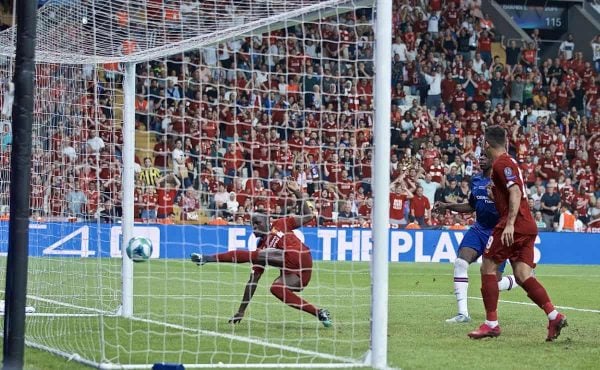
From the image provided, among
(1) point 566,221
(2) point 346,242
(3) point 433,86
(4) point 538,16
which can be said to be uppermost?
(4) point 538,16

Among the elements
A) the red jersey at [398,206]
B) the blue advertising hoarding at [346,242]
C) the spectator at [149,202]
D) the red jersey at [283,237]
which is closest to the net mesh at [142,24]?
the red jersey at [283,237]

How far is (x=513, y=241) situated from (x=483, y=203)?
1.90 metres

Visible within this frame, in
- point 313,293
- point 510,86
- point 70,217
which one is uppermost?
point 510,86

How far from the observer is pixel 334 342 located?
10.6 m

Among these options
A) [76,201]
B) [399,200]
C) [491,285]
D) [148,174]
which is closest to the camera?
[491,285]

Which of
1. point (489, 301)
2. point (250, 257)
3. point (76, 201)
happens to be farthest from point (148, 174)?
point (489, 301)

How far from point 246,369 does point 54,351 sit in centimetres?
197

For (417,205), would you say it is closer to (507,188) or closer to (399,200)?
(399,200)

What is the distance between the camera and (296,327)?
1220 centimetres

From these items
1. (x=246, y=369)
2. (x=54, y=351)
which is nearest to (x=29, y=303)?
(x=54, y=351)

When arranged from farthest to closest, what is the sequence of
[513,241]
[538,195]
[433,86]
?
1. [433,86]
2. [538,195]
3. [513,241]

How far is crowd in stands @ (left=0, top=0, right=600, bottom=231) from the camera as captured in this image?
13.4 metres

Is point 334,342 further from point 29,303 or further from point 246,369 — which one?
point 29,303

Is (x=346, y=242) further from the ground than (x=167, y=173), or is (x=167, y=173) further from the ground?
(x=167, y=173)
